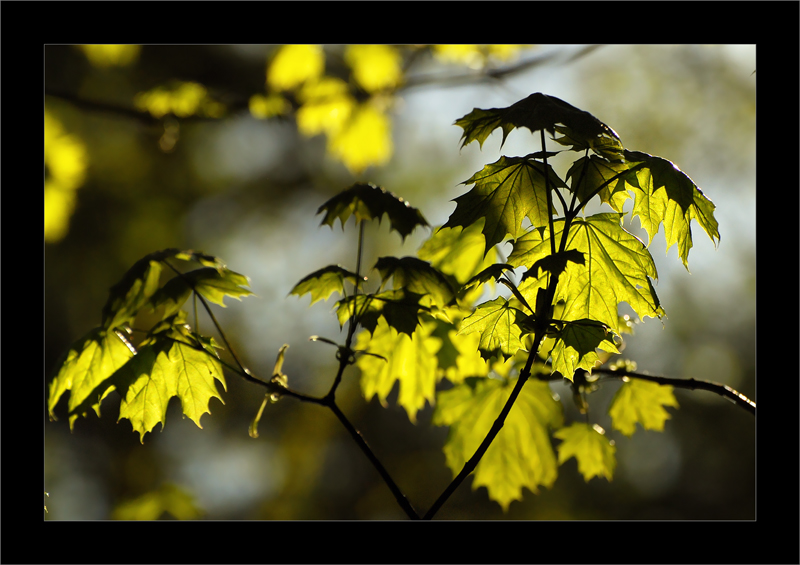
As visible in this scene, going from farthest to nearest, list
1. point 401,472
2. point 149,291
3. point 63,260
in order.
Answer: point 401,472, point 63,260, point 149,291

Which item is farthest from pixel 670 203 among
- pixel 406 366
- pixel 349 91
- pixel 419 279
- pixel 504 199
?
pixel 349 91

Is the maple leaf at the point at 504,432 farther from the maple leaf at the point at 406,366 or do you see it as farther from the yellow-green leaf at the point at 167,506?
the yellow-green leaf at the point at 167,506

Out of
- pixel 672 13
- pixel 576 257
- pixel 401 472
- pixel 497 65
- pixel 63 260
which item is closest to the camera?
pixel 576 257

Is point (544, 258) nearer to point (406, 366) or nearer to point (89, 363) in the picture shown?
point (406, 366)

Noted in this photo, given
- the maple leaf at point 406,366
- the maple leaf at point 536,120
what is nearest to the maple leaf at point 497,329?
the maple leaf at point 536,120

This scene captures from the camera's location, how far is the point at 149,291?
1.01m

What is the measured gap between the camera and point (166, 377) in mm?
978

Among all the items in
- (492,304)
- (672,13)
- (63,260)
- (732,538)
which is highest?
(63,260)

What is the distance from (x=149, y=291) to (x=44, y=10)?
56 centimetres

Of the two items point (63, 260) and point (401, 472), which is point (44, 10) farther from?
point (401, 472)

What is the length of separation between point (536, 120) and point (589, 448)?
0.96m

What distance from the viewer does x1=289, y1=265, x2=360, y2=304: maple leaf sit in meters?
0.99

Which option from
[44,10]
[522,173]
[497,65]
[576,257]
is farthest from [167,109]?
[576,257]

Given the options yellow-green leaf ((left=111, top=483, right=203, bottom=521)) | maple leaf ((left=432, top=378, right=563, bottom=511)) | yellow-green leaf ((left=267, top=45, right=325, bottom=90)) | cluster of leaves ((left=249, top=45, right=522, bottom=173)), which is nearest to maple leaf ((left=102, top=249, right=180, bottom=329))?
maple leaf ((left=432, top=378, right=563, bottom=511))
